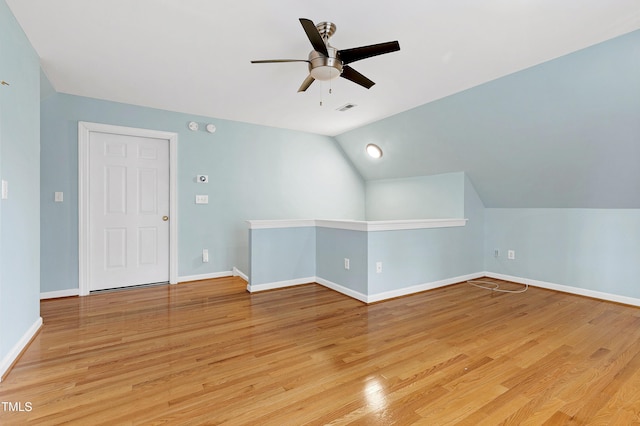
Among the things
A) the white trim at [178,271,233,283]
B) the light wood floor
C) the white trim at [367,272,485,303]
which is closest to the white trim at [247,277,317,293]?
the light wood floor

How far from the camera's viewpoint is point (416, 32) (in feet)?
7.59

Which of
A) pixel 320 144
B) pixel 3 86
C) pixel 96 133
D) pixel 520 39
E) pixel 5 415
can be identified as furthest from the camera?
pixel 320 144

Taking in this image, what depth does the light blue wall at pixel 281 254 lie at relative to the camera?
12.6 feet

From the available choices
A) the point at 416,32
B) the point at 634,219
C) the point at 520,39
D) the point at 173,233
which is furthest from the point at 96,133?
the point at 634,219

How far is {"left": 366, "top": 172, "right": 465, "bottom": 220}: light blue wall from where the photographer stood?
451cm

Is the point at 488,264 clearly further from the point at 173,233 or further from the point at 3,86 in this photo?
the point at 3,86

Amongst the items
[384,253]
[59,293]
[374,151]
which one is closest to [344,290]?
[384,253]

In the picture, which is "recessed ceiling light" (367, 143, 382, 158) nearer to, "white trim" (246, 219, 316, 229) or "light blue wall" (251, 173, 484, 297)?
"light blue wall" (251, 173, 484, 297)

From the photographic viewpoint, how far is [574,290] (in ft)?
12.3

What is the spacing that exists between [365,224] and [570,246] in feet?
8.40

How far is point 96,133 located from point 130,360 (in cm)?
293

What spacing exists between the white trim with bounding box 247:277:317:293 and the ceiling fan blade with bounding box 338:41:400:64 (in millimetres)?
2714

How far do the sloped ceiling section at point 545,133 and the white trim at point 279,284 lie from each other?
237 cm

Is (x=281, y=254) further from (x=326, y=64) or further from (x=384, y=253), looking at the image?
(x=326, y=64)
